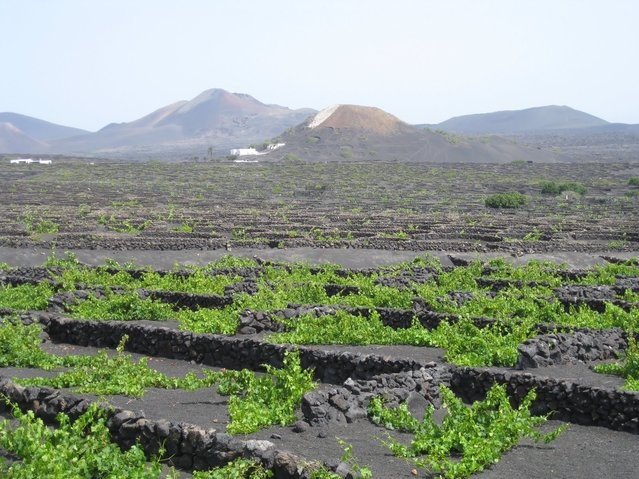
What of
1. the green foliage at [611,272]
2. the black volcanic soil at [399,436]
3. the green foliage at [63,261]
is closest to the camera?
the black volcanic soil at [399,436]

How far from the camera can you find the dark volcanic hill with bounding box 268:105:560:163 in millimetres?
149000

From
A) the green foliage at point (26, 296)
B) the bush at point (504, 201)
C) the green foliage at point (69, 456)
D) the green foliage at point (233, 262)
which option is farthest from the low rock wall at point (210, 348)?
the bush at point (504, 201)

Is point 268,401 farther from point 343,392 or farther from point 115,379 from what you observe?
point 115,379

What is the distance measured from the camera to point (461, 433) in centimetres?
1227

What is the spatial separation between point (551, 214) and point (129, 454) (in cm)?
5784

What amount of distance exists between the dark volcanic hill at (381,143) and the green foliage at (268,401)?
129401 millimetres

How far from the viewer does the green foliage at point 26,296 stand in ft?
81.5

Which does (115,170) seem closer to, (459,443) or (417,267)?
(417,267)

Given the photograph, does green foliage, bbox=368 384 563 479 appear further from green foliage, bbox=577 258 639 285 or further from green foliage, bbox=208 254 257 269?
green foliage, bbox=208 254 257 269

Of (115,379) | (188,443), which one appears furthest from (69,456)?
(115,379)

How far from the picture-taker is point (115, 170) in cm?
12400

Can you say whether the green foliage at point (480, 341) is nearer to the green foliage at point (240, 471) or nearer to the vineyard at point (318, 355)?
the vineyard at point (318, 355)

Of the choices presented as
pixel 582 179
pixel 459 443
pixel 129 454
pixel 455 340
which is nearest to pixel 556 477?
pixel 459 443

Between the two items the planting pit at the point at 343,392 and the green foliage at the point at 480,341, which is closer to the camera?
the planting pit at the point at 343,392
